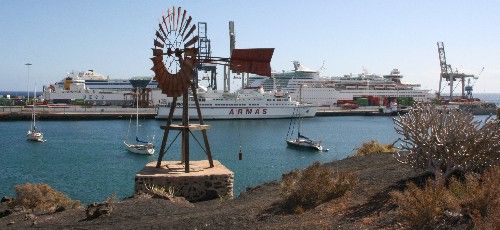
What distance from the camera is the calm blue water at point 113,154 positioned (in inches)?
1129

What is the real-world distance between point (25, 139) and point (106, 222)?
1811 inches

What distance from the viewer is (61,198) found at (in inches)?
665

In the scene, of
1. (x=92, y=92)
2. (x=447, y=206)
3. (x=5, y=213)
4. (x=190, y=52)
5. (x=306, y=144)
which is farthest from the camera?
(x=92, y=92)

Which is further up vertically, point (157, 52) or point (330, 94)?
point (157, 52)

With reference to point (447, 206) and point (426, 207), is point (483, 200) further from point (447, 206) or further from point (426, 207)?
point (426, 207)

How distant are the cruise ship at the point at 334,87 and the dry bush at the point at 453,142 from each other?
348 ft

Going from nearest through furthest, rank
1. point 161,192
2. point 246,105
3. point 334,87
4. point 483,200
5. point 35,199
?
point 483,200 < point 161,192 < point 35,199 < point 246,105 < point 334,87

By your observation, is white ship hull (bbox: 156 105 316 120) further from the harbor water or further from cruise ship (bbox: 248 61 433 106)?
cruise ship (bbox: 248 61 433 106)

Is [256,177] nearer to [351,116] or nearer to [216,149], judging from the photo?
[216,149]

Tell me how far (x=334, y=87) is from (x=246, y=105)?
3763 centimetres

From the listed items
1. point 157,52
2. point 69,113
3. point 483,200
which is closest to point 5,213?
point 157,52

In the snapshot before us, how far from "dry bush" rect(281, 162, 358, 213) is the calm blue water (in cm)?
1260

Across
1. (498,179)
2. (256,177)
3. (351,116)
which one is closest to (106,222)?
(498,179)

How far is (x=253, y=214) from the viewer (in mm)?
10633
